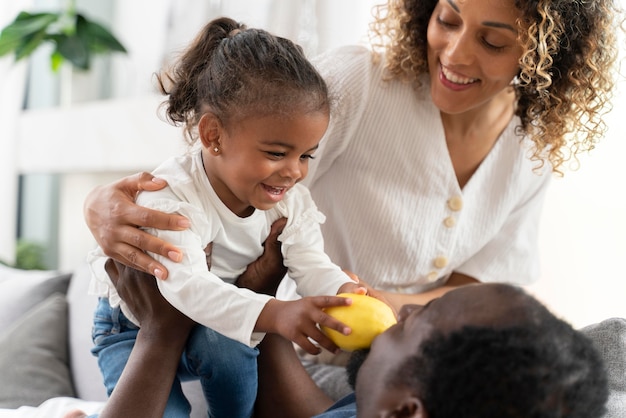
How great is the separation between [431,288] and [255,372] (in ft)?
2.40

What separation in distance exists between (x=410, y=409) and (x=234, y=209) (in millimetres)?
579

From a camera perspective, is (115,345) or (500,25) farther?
(500,25)

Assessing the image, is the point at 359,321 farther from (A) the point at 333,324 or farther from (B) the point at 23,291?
(B) the point at 23,291

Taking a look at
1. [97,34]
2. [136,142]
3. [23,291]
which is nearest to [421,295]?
[23,291]

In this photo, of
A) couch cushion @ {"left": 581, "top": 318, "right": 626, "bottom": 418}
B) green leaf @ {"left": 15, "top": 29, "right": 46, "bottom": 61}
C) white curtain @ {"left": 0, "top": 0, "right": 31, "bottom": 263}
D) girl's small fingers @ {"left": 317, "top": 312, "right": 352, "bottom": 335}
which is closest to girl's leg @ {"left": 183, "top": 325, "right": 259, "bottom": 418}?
girl's small fingers @ {"left": 317, "top": 312, "right": 352, "bottom": 335}

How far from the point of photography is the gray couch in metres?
2.07

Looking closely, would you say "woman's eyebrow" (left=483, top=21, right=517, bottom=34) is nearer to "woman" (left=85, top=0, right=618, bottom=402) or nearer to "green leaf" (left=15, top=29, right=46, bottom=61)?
"woman" (left=85, top=0, right=618, bottom=402)

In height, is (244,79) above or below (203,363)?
above

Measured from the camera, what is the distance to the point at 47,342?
2240 mm

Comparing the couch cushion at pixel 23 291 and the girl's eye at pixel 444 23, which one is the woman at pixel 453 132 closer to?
the girl's eye at pixel 444 23

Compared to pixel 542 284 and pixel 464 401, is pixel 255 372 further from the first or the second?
pixel 542 284

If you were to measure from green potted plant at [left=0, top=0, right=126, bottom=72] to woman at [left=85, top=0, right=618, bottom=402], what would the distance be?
2.08m

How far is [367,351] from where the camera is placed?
1175 mm

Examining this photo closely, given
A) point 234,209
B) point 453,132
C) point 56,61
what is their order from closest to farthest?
point 234,209 < point 453,132 < point 56,61
